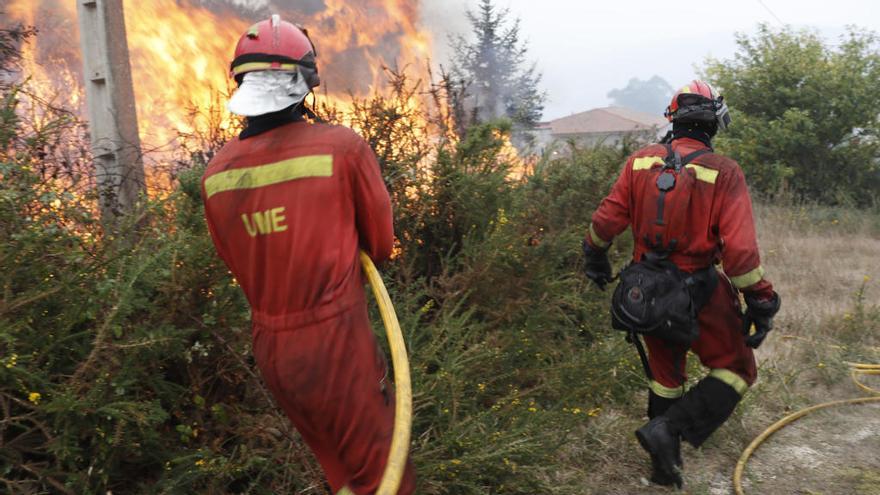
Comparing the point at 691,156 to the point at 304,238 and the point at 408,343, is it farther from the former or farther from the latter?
the point at 304,238

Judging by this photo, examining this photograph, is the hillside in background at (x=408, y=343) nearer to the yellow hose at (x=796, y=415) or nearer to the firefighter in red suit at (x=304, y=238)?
the yellow hose at (x=796, y=415)

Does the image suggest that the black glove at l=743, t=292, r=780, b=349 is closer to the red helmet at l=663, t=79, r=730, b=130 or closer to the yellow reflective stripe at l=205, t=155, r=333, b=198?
the red helmet at l=663, t=79, r=730, b=130

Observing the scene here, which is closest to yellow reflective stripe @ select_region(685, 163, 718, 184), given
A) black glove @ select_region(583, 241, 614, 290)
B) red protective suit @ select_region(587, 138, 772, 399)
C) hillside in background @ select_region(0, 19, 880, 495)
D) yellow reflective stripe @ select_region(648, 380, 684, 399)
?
red protective suit @ select_region(587, 138, 772, 399)

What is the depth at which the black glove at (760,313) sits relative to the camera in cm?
333

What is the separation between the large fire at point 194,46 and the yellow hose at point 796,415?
11.9 ft

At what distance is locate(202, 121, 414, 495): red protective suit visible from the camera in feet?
7.22

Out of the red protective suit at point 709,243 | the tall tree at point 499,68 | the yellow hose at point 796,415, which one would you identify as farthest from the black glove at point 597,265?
the tall tree at point 499,68

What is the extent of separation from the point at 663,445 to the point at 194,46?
5304 millimetres

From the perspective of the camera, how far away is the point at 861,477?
3.72 meters

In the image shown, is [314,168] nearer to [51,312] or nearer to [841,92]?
[51,312]

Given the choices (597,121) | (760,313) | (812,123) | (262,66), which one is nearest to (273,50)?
→ (262,66)

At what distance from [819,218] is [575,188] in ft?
31.5

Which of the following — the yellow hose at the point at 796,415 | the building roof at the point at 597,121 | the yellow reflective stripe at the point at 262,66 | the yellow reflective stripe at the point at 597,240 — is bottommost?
the yellow hose at the point at 796,415

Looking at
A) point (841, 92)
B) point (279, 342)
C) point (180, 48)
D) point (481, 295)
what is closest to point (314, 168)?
point (279, 342)
